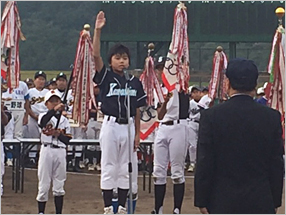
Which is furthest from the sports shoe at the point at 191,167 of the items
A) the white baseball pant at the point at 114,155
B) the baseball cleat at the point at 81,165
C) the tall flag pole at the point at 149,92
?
the white baseball pant at the point at 114,155

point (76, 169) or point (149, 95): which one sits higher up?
point (149, 95)

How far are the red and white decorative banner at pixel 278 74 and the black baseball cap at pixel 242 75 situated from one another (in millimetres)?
4374

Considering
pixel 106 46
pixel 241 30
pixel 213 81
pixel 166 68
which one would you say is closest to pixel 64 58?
pixel 106 46

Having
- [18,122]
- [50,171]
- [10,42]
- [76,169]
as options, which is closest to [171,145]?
[50,171]

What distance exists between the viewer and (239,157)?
15.9 feet

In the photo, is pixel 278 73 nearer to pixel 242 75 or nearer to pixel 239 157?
→ pixel 242 75

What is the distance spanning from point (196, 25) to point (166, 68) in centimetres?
890

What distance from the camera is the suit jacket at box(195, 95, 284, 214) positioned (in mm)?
4848

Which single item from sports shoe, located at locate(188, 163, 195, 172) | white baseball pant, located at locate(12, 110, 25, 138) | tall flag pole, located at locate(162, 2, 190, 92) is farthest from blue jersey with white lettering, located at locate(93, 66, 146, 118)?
sports shoe, located at locate(188, 163, 195, 172)

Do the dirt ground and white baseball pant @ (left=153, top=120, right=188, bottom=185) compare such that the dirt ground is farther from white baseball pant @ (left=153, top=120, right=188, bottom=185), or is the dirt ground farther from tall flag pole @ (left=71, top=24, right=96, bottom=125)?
tall flag pole @ (left=71, top=24, right=96, bottom=125)

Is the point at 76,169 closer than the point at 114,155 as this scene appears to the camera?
No

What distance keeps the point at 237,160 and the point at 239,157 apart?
0.08 feet

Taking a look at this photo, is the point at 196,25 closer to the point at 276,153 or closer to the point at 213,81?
the point at 213,81

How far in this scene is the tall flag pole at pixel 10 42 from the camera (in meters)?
8.58
